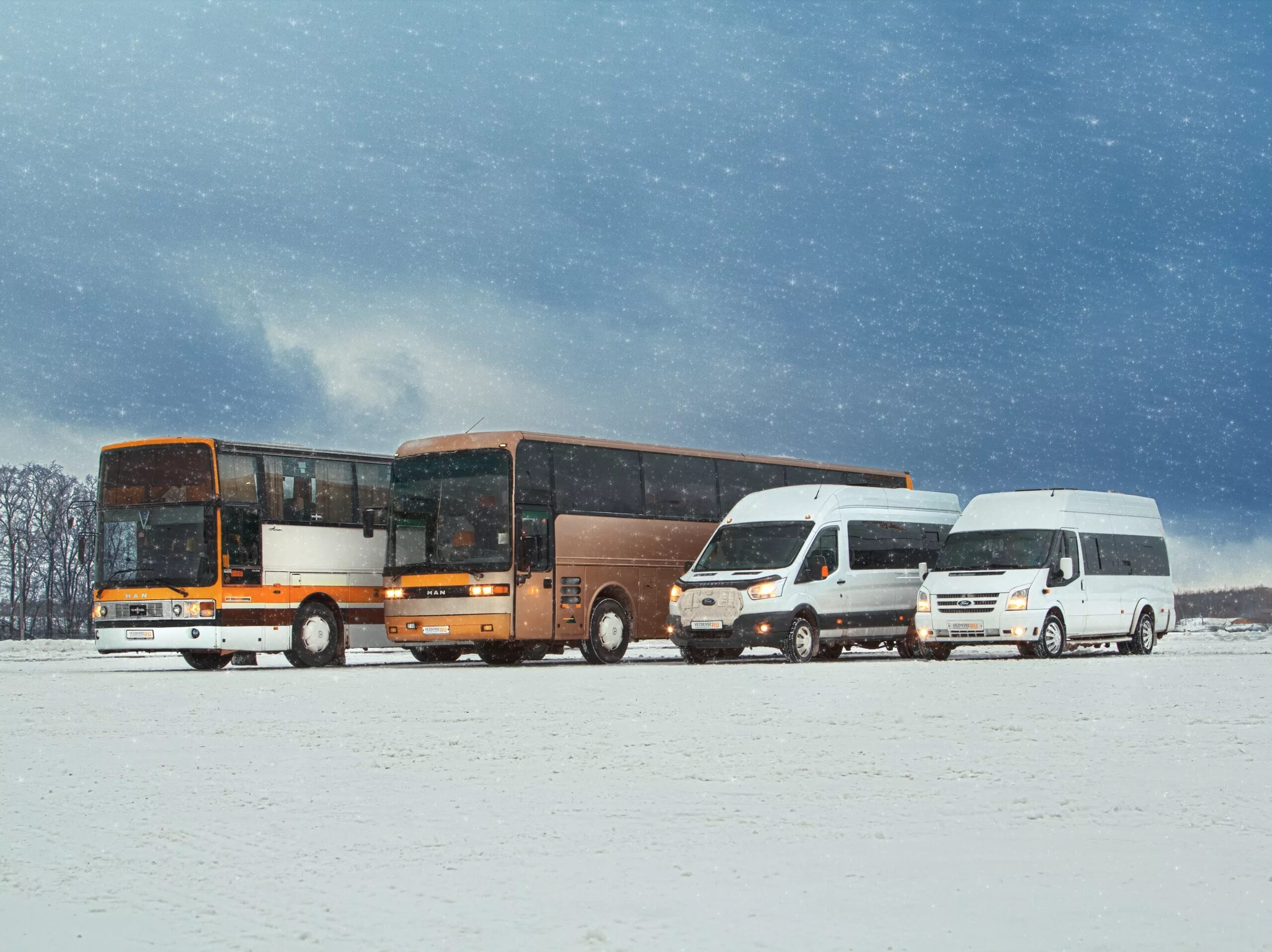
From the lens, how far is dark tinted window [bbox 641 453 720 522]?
1248 inches

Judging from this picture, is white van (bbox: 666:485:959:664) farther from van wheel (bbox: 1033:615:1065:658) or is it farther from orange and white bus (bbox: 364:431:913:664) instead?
van wheel (bbox: 1033:615:1065:658)

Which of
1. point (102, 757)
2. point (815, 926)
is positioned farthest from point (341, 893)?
point (102, 757)

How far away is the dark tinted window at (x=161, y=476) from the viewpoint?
28.3 meters

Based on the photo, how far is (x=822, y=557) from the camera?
1124 inches

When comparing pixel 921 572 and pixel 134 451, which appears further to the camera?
pixel 921 572

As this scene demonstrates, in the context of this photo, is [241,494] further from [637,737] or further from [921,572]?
[637,737]

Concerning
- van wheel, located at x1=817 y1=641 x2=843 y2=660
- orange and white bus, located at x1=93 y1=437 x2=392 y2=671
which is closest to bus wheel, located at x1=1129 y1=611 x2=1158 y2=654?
van wheel, located at x1=817 y1=641 x2=843 y2=660

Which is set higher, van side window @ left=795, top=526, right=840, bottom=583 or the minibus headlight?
van side window @ left=795, top=526, right=840, bottom=583

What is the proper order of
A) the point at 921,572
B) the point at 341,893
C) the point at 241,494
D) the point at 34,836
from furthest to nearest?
the point at 921,572
the point at 241,494
the point at 34,836
the point at 341,893

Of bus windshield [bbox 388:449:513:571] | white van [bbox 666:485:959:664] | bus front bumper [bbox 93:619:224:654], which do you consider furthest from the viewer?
bus windshield [bbox 388:449:513:571]

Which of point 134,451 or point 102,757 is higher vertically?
point 134,451

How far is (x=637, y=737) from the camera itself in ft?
46.5

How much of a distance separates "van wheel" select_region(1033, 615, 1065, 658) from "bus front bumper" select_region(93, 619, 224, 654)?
46.7 feet

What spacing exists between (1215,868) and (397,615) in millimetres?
22557
